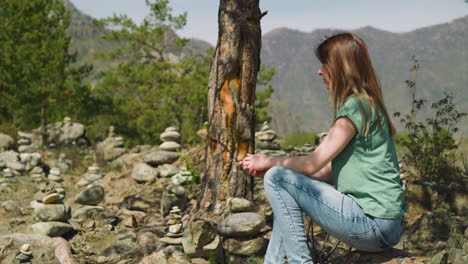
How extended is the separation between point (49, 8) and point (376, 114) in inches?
468

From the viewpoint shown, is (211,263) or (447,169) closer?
(211,263)

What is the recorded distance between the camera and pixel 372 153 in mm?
2189

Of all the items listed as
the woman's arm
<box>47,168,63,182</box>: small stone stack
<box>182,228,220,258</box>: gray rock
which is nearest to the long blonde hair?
the woman's arm

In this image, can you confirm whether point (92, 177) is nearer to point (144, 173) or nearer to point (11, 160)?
point (144, 173)

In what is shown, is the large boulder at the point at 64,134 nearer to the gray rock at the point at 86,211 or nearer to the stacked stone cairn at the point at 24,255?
the gray rock at the point at 86,211

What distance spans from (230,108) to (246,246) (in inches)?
50.3

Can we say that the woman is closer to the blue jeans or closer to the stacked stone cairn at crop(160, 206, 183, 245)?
the blue jeans

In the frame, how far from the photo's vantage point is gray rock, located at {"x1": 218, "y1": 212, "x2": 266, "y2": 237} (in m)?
3.28

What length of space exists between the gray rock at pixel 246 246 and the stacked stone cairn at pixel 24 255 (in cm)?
177

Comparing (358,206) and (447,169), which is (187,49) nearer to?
(447,169)

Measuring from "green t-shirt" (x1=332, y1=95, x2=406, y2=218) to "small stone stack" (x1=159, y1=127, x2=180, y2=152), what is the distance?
5.16m

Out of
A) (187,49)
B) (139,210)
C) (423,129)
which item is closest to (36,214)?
(139,210)

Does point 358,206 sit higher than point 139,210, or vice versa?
point 358,206

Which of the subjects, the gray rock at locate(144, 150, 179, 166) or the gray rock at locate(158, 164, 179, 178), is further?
the gray rock at locate(144, 150, 179, 166)
